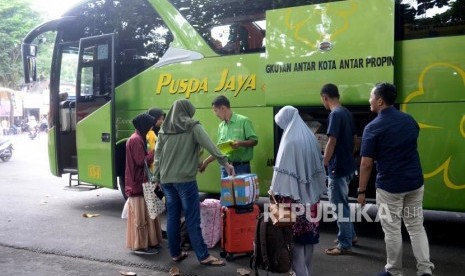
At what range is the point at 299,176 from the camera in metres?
3.68

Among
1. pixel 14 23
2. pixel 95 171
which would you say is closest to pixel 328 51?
pixel 95 171

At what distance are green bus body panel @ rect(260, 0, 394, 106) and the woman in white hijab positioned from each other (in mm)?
1722

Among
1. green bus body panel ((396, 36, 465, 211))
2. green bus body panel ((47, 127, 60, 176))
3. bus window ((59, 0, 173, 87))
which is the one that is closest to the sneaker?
bus window ((59, 0, 173, 87))

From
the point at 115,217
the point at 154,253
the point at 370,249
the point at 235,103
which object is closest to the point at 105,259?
the point at 154,253

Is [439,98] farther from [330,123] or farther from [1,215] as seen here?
[1,215]

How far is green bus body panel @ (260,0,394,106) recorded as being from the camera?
5.04 m

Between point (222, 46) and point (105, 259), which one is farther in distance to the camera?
point (222, 46)

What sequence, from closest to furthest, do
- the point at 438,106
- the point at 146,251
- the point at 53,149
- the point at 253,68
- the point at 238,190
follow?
the point at 238,190
the point at 438,106
the point at 146,251
the point at 253,68
the point at 53,149

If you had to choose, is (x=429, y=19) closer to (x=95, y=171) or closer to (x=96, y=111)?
(x=96, y=111)

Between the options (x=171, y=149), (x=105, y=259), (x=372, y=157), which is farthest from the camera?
(x=105, y=259)

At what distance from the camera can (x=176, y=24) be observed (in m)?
6.52

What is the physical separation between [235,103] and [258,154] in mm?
758

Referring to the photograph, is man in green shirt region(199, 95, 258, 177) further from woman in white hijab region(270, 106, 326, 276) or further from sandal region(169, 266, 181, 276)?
woman in white hijab region(270, 106, 326, 276)

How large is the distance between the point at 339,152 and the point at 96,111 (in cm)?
413
